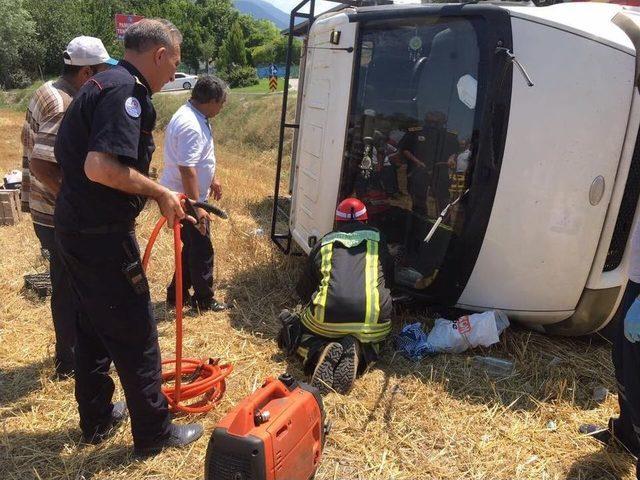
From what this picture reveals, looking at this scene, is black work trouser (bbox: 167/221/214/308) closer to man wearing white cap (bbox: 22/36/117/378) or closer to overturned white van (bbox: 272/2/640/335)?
overturned white van (bbox: 272/2/640/335)

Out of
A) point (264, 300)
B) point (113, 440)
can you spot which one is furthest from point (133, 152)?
point (264, 300)

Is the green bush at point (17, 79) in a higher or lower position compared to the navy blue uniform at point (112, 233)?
lower

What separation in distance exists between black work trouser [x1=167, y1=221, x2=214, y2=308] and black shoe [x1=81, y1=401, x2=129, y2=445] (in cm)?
144

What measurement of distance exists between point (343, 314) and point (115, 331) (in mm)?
1471

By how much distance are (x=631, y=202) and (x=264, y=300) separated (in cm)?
291

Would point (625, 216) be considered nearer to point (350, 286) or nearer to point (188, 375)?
point (350, 286)

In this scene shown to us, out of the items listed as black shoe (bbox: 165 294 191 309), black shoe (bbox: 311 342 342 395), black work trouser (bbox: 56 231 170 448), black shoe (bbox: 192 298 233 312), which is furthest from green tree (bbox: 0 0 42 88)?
black shoe (bbox: 311 342 342 395)

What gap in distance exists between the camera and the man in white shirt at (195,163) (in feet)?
13.1

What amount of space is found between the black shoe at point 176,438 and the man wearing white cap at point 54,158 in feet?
3.29

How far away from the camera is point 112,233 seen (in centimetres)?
239

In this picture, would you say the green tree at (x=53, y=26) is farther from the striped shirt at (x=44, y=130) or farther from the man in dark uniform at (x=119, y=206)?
the man in dark uniform at (x=119, y=206)

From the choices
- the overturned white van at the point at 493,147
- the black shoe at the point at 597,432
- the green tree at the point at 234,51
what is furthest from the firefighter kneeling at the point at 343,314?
the green tree at the point at 234,51

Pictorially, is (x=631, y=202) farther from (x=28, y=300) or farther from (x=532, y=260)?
(x=28, y=300)

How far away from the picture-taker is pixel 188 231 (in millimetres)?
4250
